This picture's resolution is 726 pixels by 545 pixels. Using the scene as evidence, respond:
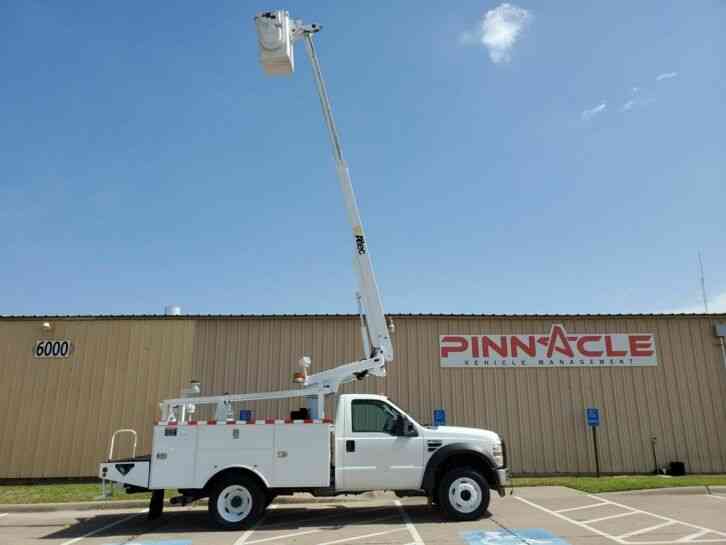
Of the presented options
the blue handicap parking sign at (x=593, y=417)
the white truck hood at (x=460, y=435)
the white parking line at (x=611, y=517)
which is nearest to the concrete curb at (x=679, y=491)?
the white parking line at (x=611, y=517)

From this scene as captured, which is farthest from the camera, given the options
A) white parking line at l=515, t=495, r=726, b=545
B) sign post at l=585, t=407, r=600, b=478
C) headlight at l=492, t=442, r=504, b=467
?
sign post at l=585, t=407, r=600, b=478

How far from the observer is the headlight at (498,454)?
942 centimetres

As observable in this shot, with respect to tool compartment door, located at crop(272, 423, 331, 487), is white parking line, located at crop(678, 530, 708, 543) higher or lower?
lower

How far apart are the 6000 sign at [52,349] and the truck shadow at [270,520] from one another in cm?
634

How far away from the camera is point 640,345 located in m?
15.8

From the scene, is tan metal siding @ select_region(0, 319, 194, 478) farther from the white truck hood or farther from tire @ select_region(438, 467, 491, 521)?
tire @ select_region(438, 467, 491, 521)

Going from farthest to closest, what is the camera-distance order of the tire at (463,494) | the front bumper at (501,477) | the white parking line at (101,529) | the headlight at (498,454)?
the headlight at (498,454)
the front bumper at (501,477)
the tire at (463,494)
the white parking line at (101,529)

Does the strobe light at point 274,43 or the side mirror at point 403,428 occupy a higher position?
the strobe light at point 274,43

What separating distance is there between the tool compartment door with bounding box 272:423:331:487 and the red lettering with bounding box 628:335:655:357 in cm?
1053

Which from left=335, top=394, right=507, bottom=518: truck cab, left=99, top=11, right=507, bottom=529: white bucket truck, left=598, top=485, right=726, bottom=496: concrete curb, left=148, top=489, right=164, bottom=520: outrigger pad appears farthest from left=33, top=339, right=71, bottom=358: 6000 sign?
left=598, top=485, right=726, bottom=496: concrete curb

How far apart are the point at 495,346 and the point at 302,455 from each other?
814cm

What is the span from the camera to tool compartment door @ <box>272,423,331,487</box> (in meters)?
9.08

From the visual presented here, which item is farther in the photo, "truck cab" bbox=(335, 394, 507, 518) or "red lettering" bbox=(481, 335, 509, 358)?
"red lettering" bbox=(481, 335, 509, 358)

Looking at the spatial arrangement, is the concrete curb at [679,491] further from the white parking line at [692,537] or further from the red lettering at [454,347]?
the red lettering at [454,347]
